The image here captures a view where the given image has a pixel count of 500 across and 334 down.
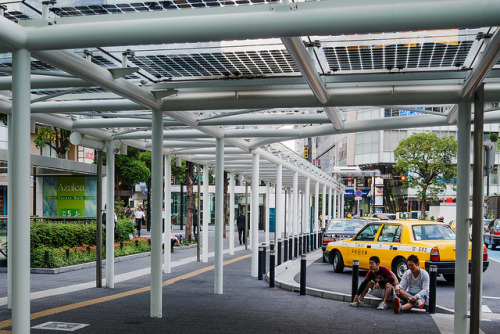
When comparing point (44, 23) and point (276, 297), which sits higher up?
point (44, 23)

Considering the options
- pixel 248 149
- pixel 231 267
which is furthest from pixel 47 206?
pixel 248 149

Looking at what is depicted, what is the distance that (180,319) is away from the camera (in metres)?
10.6

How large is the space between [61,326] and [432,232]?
1042 cm

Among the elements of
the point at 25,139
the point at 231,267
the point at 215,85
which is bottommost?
the point at 231,267

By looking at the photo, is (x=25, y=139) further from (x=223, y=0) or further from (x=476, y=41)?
(x=476, y=41)

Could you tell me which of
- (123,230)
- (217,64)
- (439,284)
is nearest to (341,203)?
(123,230)

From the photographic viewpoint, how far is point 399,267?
16.7 m

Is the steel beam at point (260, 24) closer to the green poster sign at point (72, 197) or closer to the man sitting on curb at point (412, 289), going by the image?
the man sitting on curb at point (412, 289)

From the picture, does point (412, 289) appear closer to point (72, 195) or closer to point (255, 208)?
point (255, 208)

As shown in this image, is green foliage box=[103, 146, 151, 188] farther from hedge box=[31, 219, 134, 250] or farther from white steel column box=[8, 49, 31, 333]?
white steel column box=[8, 49, 31, 333]

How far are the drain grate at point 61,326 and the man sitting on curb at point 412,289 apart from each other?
5.66 metres

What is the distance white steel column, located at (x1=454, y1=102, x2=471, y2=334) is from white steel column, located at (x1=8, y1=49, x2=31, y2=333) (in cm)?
580

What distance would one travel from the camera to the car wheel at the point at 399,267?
16.5m

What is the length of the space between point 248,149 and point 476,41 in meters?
9.52
